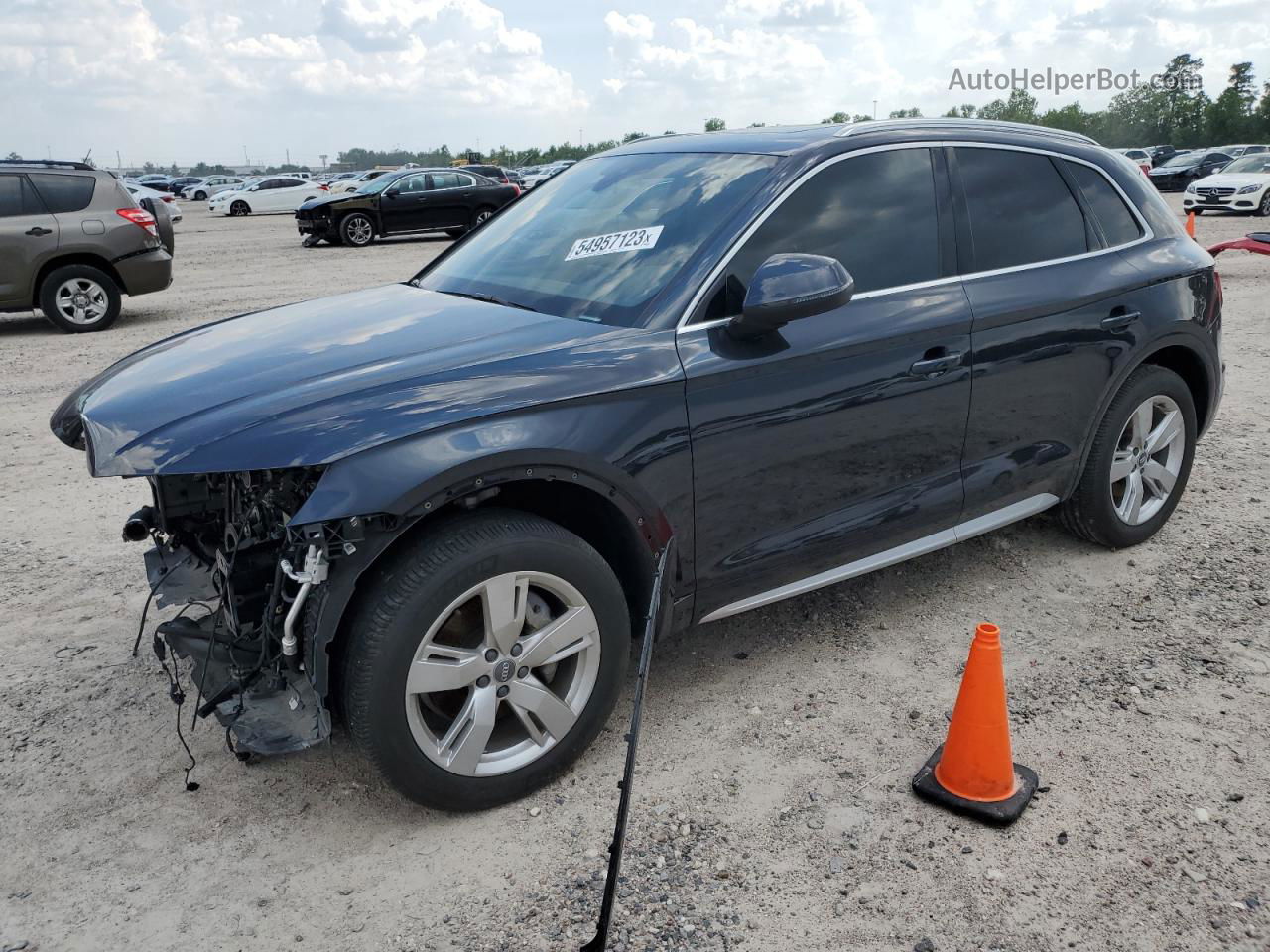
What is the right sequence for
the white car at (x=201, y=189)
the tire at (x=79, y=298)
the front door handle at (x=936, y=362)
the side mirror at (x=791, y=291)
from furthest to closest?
the white car at (x=201, y=189) < the tire at (x=79, y=298) < the front door handle at (x=936, y=362) < the side mirror at (x=791, y=291)

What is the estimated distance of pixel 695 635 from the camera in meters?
4.07

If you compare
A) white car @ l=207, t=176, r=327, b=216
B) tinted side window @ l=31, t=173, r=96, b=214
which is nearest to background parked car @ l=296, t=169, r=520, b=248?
tinted side window @ l=31, t=173, r=96, b=214

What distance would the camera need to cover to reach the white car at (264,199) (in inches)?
1475

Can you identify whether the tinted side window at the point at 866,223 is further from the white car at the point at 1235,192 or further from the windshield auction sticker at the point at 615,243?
the white car at the point at 1235,192

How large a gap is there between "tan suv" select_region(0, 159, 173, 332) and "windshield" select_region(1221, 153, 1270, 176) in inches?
935

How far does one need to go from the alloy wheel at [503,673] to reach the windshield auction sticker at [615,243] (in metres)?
1.21

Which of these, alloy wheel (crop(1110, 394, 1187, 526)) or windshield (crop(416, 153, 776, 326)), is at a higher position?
windshield (crop(416, 153, 776, 326))

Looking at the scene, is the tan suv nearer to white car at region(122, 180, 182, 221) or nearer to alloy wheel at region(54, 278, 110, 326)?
alloy wheel at region(54, 278, 110, 326)

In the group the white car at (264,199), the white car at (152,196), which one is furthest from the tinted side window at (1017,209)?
the white car at (264,199)

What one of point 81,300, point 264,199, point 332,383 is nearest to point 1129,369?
point 332,383

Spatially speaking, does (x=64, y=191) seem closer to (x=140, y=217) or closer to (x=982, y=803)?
(x=140, y=217)

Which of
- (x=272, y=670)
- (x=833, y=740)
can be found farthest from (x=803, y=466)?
(x=272, y=670)

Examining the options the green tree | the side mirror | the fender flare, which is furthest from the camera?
the green tree

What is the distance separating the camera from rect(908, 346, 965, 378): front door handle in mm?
3590
